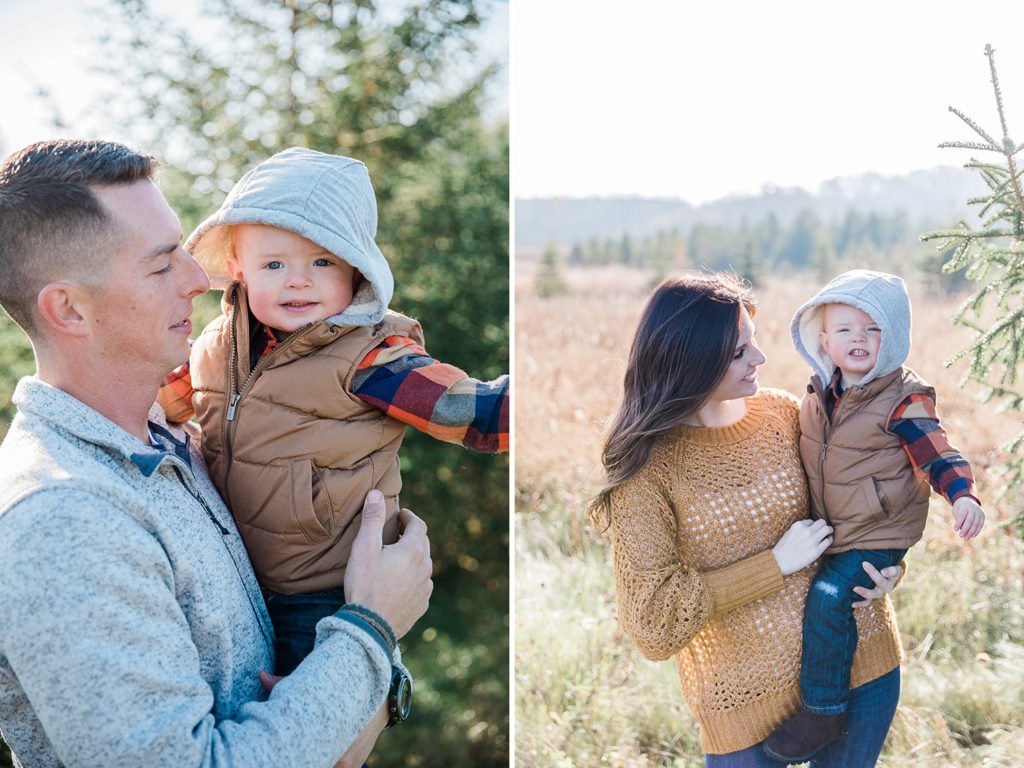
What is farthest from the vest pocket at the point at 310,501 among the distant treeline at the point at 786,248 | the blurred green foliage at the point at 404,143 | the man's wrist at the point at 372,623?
the blurred green foliage at the point at 404,143

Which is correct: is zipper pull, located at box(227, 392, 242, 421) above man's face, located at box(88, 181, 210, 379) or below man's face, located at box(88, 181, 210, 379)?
below

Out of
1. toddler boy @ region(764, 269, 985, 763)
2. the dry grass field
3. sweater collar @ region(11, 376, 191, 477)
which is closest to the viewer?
sweater collar @ region(11, 376, 191, 477)

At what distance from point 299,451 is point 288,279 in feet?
1.16

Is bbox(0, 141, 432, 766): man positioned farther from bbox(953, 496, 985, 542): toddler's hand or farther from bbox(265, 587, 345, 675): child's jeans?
bbox(953, 496, 985, 542): toddler's hand

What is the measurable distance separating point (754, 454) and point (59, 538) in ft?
5.16

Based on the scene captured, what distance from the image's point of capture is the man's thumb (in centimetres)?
211

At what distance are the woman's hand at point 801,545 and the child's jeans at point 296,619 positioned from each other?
3.29ft

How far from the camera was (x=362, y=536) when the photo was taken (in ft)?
6.99

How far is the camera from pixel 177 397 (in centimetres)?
236

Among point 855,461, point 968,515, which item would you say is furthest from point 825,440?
point 968,515

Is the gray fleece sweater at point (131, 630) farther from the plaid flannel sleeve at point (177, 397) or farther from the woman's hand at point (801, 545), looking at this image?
the woman's hand at point (801, 545)

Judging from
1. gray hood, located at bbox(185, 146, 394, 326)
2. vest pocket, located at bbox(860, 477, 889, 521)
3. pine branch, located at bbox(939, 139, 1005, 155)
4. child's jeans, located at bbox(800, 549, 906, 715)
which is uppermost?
pine branch, located at bbox(939, 139, 1005, 155)

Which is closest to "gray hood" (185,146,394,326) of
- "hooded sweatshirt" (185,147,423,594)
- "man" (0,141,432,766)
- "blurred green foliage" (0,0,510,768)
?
"hooded sweatshirt" (185,147,423,594)

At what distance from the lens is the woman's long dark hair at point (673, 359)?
2.46 metres
